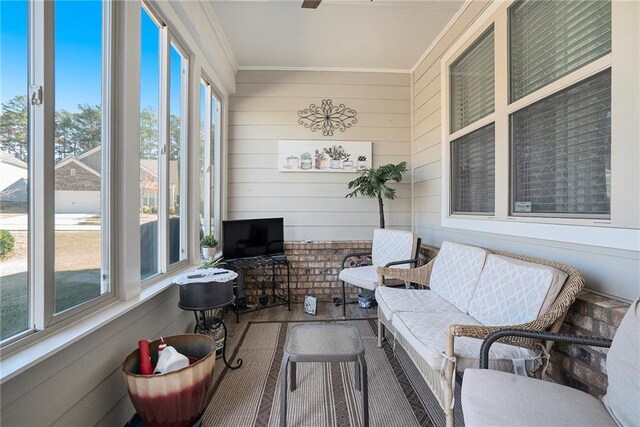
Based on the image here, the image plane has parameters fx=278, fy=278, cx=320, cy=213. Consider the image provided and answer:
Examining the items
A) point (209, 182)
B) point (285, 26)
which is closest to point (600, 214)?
point (285, 26)

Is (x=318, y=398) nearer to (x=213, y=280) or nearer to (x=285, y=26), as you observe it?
(x=213, y=280)

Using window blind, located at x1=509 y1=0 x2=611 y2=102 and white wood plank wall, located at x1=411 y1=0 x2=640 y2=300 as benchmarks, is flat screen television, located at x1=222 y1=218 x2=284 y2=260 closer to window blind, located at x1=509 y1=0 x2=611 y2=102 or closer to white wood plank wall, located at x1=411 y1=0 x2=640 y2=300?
white wood plank wall, located at x1=411 y1=0 x2=640 y2=300

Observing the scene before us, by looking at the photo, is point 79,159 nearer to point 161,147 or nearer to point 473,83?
point 161,147

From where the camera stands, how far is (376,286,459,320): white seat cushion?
2004 mm

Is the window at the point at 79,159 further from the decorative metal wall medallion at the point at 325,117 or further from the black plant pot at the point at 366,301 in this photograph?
the black plant pot at the point at 366,301

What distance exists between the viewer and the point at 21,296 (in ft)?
3.57

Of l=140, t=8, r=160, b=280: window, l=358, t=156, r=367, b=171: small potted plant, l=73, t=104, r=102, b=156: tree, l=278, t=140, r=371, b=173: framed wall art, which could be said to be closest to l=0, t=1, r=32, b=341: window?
l=73, t=104, r=102, b=156: tree

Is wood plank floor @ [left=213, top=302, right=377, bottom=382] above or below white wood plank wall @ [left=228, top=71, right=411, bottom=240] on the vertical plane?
below

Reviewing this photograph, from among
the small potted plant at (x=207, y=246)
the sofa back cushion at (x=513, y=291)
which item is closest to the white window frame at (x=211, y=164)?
the small potted plant at (x=207, y=246)

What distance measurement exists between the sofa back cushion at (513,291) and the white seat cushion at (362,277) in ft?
3.41

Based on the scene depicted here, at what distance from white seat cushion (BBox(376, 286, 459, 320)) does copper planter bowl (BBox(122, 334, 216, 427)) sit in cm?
127

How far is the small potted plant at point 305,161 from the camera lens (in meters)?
3.81

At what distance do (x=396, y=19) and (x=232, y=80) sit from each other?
2.13 metres

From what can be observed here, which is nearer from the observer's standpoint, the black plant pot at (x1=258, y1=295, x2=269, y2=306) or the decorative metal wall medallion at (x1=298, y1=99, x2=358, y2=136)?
the black plant pot at (x1=258, y1=295, x2=269, y2=306)
